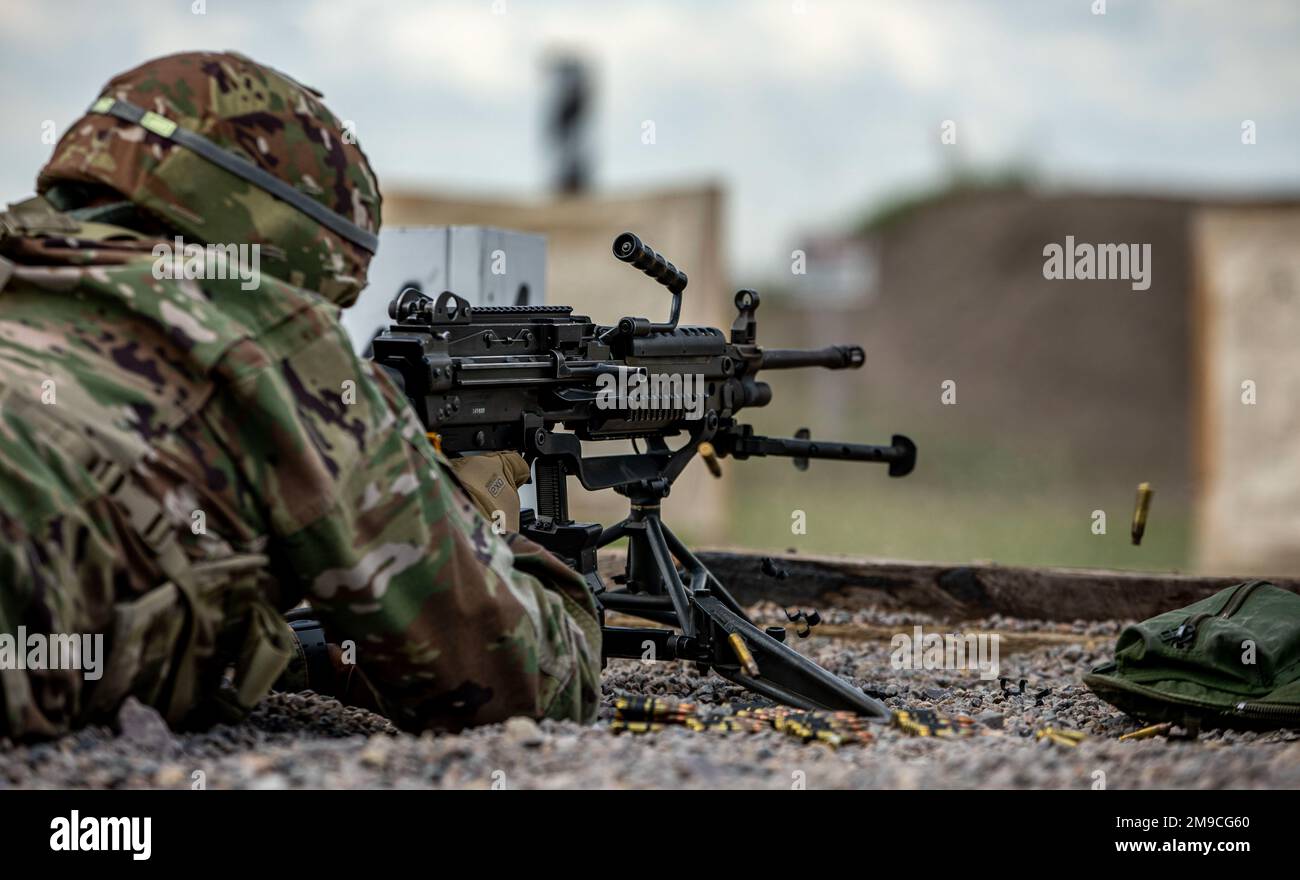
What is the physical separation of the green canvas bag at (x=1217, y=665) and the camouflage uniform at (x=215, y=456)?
2023mm

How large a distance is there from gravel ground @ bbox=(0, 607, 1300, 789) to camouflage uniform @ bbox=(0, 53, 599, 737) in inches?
4.7

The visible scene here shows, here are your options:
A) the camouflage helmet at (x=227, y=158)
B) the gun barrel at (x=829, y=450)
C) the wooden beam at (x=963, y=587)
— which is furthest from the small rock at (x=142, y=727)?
the wooden beam at (x=963, y=587)

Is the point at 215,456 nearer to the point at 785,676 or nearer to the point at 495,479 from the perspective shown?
the point at 495,479

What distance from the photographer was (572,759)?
3.01 m

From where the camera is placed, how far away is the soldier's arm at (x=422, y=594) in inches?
121

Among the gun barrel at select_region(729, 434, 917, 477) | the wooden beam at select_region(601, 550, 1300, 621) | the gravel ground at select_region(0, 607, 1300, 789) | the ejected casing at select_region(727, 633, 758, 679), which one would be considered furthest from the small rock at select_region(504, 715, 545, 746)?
the wooden beam at select_region(601, 550, 1300, 621)

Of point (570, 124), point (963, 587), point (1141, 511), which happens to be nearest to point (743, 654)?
point (1141, 511)

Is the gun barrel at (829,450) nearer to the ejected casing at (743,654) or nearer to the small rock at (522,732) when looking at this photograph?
the ejected casing at (743,654)

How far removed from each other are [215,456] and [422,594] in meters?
0.53

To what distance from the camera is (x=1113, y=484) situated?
24.5m

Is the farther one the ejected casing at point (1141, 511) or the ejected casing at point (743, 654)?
the ejected casing at point (1141, 511)

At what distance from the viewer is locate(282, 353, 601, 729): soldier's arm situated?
306cm

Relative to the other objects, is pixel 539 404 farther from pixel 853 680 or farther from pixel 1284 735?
pixel 1284 735

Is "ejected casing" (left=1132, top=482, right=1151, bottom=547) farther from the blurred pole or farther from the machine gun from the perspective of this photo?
the blurred pole
